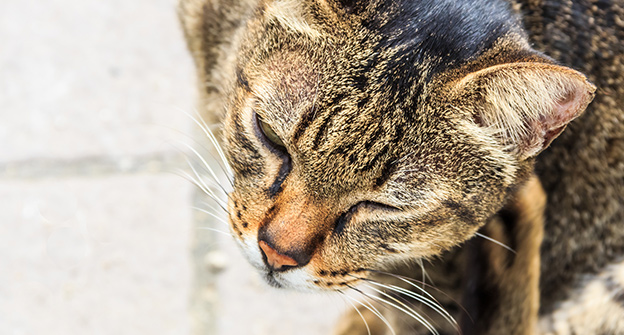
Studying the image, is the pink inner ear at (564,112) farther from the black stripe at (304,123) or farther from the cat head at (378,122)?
the black stripe at (304,123)

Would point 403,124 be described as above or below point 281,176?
above

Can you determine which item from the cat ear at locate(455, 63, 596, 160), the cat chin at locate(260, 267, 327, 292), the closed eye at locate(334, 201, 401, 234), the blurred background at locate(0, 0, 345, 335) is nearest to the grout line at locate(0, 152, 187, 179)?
the blurred background at locate(0, 0, 345, 335)

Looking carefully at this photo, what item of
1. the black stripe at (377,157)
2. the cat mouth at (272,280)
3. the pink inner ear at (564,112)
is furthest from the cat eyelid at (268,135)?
the pink inner ear at (564,112)

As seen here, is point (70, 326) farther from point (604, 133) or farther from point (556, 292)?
point (604, 133)

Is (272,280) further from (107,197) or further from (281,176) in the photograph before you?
(107,197)

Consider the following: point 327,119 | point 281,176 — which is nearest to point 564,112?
point 327,119

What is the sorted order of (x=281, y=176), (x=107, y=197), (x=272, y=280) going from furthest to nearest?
(x=107, y=197), (x=272, y=280), (x=281, y=176)
